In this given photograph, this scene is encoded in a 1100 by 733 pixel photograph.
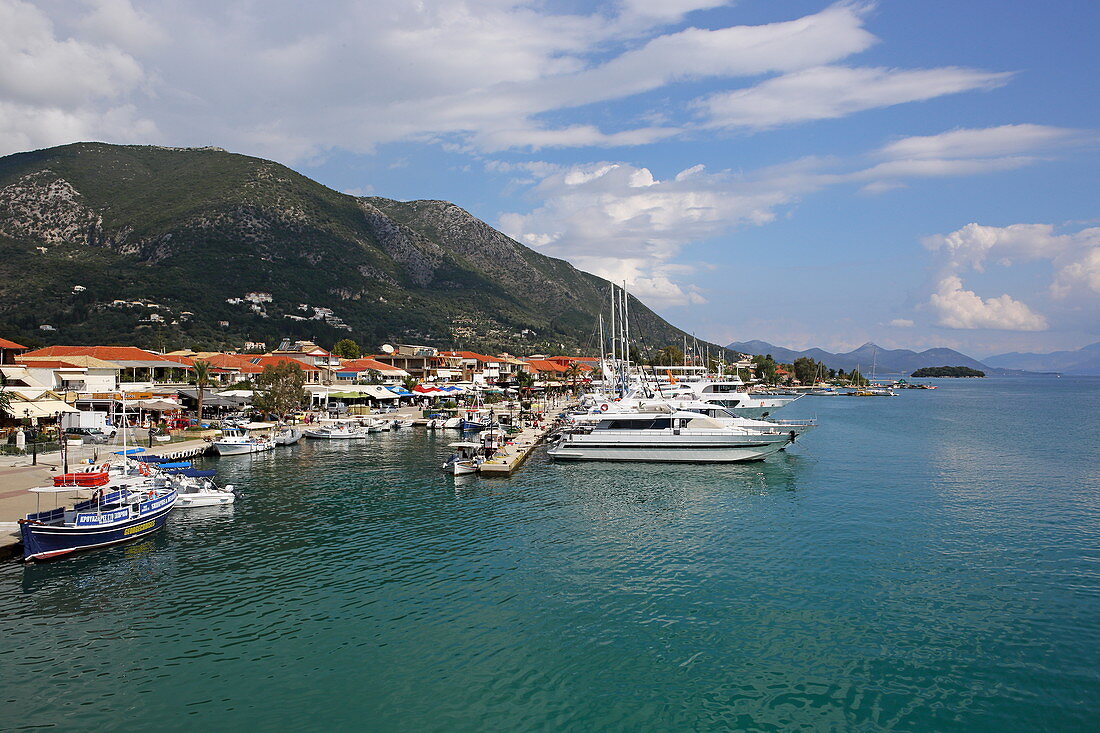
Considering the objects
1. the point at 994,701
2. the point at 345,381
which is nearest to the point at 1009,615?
the point at 994,701

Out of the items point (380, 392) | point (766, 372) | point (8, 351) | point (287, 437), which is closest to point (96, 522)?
point (287, 437)

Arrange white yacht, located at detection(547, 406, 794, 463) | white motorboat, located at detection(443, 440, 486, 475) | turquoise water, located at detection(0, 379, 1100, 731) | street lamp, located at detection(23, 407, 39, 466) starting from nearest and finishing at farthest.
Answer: turquoise water, located at detection(0, 379, 1100, 731)
street lamp, located at detection(23, 407, 39, 466)
white motorboat, located at detection(443, 440, 486, 475)
white yacht, located at detection(547, 406, 794, 463)

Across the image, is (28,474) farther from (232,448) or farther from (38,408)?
(38,408)

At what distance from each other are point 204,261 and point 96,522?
12895 cm

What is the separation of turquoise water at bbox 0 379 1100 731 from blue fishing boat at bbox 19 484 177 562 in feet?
2.57

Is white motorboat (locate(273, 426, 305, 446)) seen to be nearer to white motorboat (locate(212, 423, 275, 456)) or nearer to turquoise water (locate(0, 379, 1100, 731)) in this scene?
white motorboat (locate(212, 423, 275, 456))

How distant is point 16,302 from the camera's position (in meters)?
105

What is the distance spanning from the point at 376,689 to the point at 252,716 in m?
2.44

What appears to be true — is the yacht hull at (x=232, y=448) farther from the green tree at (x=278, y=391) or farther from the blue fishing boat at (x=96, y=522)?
the blue fishing boat at (x=96, y=522)

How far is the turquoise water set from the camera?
43.0 ft

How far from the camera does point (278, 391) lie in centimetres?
6334

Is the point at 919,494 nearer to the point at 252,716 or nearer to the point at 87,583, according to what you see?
the point at 252,716

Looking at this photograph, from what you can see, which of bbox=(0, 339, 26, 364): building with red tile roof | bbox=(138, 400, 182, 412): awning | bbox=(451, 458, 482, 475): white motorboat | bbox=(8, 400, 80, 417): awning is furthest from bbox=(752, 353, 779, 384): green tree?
bbox=(8, 400, 80, 417): awning

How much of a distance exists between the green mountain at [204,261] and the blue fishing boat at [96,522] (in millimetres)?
76739
